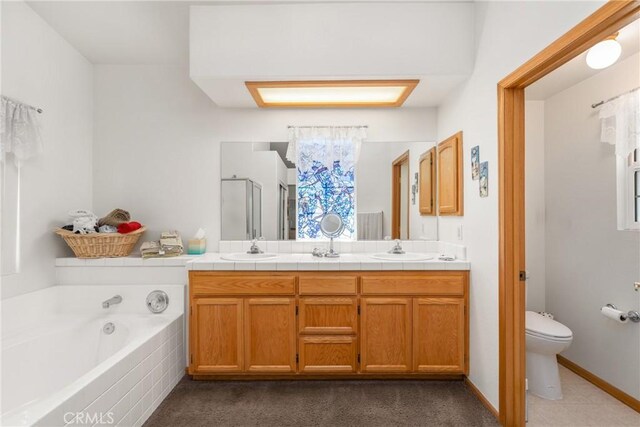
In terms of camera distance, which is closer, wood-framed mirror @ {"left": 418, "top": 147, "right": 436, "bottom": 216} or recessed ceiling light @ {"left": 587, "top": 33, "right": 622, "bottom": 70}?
recessed ceiling light @ {"left": 587, "top": 33, "right": 622, "bottom": 70}

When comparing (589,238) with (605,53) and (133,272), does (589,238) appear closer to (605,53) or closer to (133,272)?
(605,53)

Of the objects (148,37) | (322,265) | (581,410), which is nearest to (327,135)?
(322,265)

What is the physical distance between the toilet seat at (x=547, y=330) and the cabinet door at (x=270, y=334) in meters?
1.58

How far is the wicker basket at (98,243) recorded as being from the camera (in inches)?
99.0

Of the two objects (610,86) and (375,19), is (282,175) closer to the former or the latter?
(375,19)

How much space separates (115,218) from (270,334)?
59.9 inches

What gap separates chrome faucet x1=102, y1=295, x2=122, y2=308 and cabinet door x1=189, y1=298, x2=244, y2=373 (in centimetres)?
62

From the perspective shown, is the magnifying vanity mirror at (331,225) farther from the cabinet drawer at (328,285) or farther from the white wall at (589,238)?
the white wall at (589,238)

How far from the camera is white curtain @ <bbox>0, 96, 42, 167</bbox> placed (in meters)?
2.07

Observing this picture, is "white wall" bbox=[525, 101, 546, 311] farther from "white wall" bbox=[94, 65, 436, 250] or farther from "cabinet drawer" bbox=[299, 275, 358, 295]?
"cabinet drawer" bbox=[299, 275, 358, 295]

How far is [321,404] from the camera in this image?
2.18 meters

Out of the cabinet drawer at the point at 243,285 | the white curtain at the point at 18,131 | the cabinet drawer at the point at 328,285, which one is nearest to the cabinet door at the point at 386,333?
the cabinet drawer at the point at 328,285

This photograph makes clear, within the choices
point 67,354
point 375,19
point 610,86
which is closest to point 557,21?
point 375,19

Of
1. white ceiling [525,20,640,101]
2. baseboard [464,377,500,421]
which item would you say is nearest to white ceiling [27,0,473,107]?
white ceiling [525,20,640,101]
